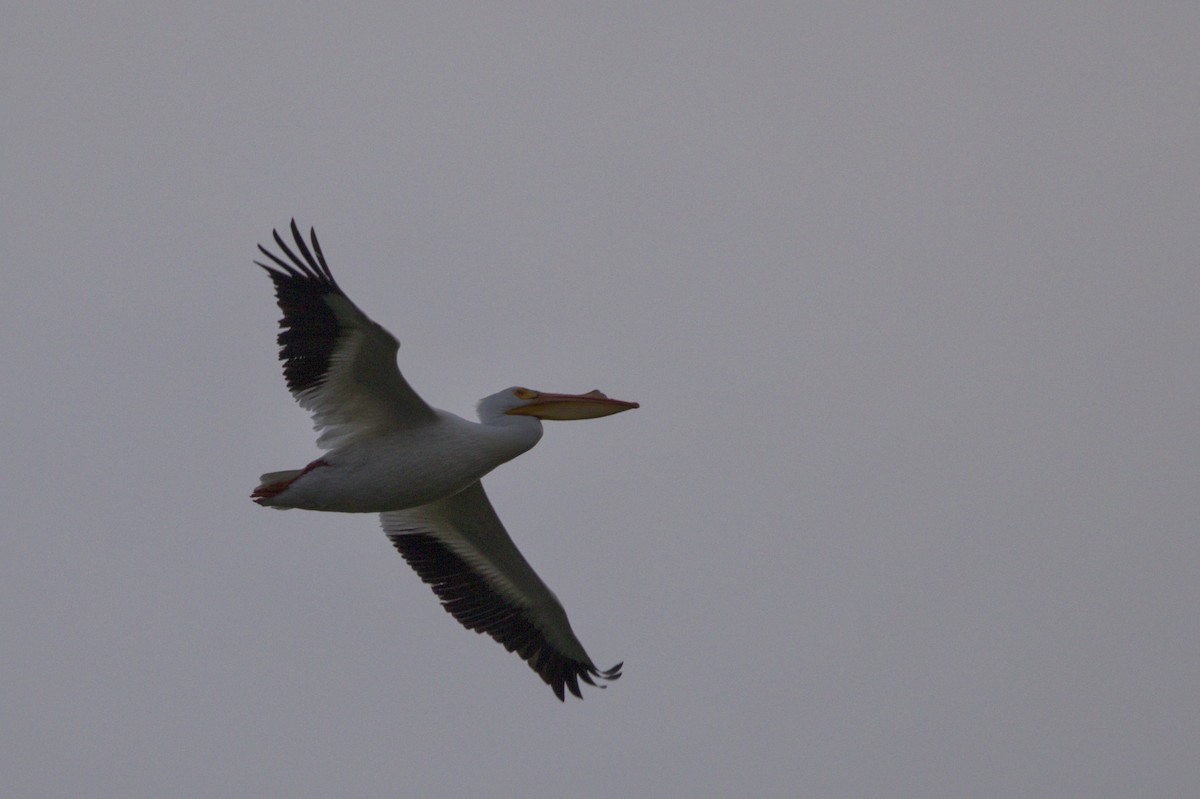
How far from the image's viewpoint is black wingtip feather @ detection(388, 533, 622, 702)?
11.4m

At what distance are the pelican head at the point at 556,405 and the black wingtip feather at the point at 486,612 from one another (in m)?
1.52

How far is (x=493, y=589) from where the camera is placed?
11469mm

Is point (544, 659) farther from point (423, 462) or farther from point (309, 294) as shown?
point (309, 294)

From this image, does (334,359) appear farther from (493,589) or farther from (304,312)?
(493,589)

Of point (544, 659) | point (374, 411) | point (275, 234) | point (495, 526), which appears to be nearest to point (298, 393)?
point (374, 411)

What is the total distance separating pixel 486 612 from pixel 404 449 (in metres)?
2.15

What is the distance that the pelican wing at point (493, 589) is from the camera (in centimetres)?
1134

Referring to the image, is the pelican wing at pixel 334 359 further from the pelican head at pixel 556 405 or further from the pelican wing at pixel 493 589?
the pelican wing at pixel 493 589

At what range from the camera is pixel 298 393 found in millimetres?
9766

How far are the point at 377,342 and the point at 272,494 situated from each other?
50.9 inches

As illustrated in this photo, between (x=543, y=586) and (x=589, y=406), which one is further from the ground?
(x=589, y=406)

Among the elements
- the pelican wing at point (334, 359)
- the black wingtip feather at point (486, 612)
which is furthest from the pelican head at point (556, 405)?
the black wingtip feather at point (486, 612)

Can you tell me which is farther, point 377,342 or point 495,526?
point 495,526

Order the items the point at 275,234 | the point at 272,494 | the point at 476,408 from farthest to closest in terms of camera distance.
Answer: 1. the point at 476,408
2. the point at 272,494
3. the point at 275,234
